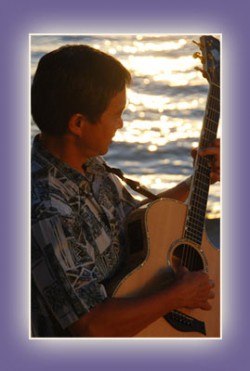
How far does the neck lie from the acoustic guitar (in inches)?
8.3

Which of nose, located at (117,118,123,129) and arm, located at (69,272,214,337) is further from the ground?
nose, located at (117,118,123,129)

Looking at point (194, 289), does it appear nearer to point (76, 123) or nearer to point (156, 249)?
point (156, 249)

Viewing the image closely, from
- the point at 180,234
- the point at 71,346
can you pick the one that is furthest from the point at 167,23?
the point at 71,346

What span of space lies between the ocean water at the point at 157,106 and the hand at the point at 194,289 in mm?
168

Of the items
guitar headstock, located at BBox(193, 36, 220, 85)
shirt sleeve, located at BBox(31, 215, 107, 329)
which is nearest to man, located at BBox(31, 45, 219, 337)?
shirt sleeve, located at BBox(31, 215, 107, 329)

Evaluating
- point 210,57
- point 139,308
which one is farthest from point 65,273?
point 210,57

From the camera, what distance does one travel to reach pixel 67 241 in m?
1.74

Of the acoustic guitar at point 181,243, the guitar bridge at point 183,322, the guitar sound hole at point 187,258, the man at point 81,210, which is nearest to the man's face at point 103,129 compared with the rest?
the man at point 81,210

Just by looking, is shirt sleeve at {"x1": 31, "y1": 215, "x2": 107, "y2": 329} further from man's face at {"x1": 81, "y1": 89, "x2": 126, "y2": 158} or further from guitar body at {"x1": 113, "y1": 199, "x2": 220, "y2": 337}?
man's face at {"x1": 81, "y1": 89, "x2": 126, "y2": 158}

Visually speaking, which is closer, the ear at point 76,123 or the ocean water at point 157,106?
the ear at point 76,123

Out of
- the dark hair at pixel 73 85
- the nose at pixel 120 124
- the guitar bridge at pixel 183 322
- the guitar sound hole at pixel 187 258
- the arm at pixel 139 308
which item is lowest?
the guitar bridge at pixel 183 322

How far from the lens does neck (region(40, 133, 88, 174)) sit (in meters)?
1.81

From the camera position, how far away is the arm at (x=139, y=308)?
1776mm

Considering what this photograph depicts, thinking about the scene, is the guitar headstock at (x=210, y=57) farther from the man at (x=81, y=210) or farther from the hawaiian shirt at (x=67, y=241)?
the hawaiian shirt at (x=67, y=241)
